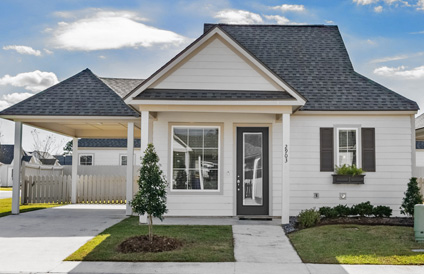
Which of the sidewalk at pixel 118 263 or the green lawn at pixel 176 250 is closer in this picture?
the sidewalk at pixel 118 263

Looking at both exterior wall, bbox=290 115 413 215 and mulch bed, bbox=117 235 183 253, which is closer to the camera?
mulch bed, bbox=117 235 183 253

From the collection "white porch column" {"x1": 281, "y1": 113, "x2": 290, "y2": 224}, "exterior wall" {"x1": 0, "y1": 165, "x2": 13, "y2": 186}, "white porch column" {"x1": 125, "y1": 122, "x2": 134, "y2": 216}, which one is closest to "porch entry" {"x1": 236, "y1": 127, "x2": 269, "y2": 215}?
"white porch column" {"x1": 281, "y1": 113, "x2": 290, "y2": 224}

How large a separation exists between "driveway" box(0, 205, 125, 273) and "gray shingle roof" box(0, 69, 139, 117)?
3219mm

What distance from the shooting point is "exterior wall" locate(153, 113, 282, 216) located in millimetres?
12898

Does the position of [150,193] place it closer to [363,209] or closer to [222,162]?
[222,162]

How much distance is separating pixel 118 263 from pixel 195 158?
565cm

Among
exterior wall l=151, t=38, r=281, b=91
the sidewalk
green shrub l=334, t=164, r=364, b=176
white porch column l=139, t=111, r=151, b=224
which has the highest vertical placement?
exterior wall l=151, t=38, r=281, b=91

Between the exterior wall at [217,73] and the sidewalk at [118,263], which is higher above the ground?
the exterior wall at [217,73]

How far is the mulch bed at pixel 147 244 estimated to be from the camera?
8469 millimetres

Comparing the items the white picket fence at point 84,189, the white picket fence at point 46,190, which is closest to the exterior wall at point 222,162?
the white picket fence at point 84,189

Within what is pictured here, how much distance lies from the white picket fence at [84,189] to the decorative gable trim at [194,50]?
8468 millimetres

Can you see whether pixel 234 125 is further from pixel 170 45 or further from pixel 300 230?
pixel 170 45

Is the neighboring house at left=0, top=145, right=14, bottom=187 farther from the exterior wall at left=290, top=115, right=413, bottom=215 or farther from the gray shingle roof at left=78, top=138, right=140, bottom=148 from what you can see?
→ the exterior wall at left=290, top=115, right=413, bottom=215

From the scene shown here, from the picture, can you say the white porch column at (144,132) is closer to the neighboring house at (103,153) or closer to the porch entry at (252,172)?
the porch entry at (252,172)
